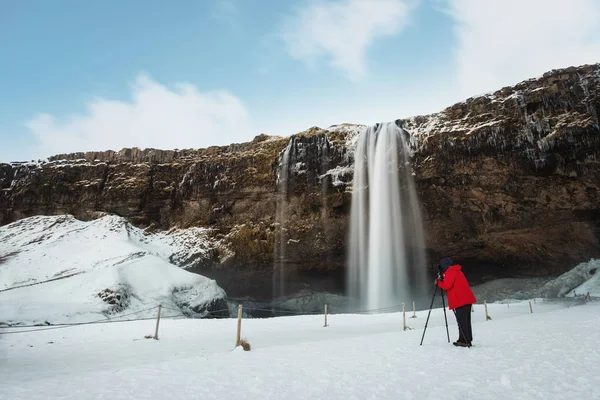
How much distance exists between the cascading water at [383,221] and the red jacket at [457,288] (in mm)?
21798

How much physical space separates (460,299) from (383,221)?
74.2ft

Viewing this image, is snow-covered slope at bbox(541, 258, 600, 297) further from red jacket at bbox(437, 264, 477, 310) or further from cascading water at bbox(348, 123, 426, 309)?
red jacket at bbox(437, 264, 477, 310)

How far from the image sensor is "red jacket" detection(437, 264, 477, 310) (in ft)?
22.7

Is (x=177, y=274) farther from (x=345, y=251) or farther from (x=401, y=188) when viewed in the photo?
(x=401, y=188)

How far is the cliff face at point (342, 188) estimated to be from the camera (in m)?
24.9

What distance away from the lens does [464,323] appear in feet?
22.2

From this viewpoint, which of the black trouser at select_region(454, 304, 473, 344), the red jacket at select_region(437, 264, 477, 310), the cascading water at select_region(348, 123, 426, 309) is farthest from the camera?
the cascading water at select_region(348, 123, 426, 309)

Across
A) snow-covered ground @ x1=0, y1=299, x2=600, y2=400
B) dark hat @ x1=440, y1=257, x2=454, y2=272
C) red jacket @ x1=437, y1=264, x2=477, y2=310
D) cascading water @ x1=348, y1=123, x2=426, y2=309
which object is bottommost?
snow-covered ground @ x1=0, y1=299, x2=600, y2=400

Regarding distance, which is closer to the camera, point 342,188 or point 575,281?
point 575,281

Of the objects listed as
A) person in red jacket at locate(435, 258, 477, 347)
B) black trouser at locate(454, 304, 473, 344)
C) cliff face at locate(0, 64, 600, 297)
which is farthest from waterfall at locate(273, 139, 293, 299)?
black trouser at locate(454, 304, 473, 344)

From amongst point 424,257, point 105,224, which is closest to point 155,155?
point 105,224

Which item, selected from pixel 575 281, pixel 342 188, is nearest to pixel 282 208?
pixel 342 188

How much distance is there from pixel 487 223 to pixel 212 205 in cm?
2344

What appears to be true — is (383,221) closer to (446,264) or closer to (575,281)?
(575,281)
